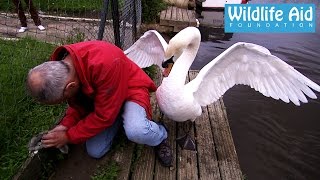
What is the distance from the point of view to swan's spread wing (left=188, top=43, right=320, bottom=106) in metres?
2.73

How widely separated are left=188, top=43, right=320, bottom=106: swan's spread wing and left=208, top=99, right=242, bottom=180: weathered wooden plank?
327mm

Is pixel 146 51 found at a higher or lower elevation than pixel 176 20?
lower

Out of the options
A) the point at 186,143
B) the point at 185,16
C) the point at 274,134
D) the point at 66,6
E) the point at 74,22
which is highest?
the point at 66,6

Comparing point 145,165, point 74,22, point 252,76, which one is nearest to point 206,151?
point 145,165

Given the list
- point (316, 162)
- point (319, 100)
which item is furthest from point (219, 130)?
point (319, 100)

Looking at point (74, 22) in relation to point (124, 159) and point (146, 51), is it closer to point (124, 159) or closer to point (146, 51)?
point (146, 51)

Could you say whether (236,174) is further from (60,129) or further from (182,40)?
(60,129)

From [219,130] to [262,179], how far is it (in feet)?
2.29

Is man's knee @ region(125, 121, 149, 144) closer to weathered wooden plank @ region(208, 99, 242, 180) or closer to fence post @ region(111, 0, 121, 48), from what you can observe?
weathered wooden plank @ region(208, 99, 242, 180)

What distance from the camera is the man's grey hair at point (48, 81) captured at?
1.87m

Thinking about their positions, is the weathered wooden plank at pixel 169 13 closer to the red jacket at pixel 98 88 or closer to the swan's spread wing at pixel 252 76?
the swan's spread wing at pixel 252 76

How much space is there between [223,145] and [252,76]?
2.12 ft

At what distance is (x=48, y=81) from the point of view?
6.18 ft

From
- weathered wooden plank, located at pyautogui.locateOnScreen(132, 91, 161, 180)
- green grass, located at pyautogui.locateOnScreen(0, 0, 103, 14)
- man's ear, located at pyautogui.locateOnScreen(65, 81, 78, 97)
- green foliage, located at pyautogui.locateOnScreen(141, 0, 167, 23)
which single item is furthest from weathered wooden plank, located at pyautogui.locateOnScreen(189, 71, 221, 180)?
green foliage, located at pyautogui.locateOnScreen(141, 0, 167, 23)
